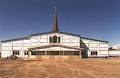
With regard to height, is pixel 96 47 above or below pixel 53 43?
below

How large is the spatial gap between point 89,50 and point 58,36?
10404 millimetres

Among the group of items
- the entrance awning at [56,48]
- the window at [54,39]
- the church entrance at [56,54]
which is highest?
the window at [54,39]

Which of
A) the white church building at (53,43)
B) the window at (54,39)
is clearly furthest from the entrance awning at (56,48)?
the window at (54,39)

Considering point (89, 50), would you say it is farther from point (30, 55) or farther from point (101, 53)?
point (30, 55)

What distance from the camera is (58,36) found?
56312mm

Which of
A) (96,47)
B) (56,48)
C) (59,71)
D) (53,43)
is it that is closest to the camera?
(59,71)

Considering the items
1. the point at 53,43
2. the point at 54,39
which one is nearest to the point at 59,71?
the point at 53,43

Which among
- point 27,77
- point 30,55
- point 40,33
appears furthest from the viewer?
point 40,33

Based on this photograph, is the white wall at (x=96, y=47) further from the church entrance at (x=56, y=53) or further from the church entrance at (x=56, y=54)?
the church entrance at (x=56, y=54)

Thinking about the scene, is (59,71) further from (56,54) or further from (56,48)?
(56,48)

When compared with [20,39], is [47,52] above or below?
below

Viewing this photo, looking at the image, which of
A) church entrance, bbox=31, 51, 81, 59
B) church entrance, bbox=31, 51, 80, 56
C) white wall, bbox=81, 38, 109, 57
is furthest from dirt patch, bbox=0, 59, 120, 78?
white wall, bbox=81, 38, 109, 57

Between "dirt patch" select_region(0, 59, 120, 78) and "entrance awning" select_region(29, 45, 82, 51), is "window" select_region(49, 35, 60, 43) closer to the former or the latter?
"entrance awning" select_region(29, 45, 82, 51)

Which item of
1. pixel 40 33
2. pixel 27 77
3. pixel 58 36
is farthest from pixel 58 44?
pixel 27 77
